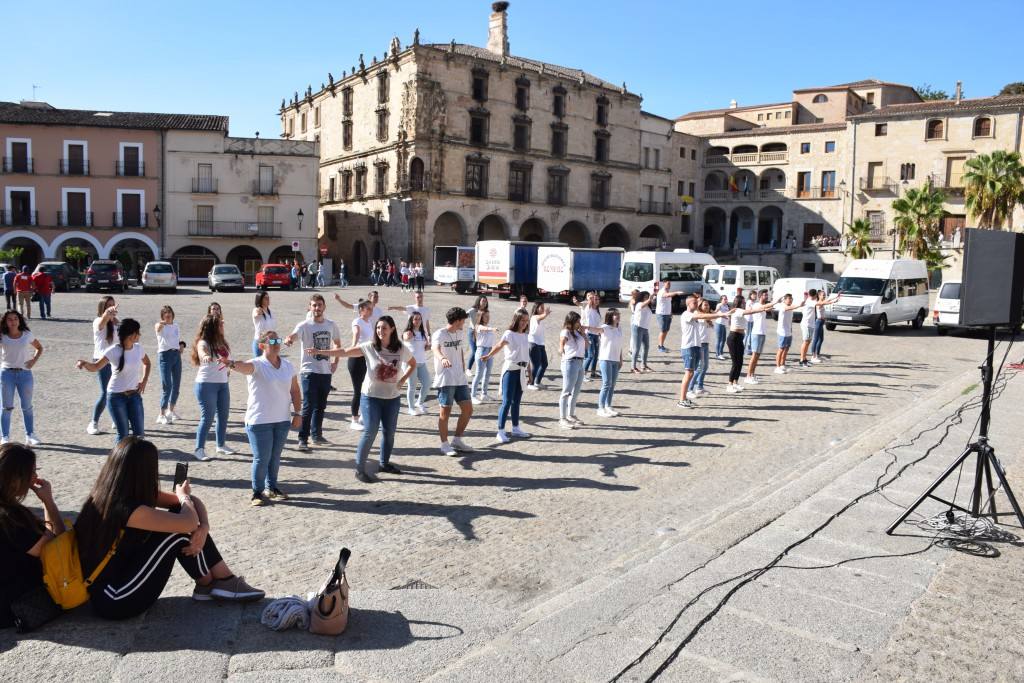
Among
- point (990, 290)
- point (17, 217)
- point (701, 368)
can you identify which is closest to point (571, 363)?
point (701, 368)

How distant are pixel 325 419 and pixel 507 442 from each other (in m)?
2.67

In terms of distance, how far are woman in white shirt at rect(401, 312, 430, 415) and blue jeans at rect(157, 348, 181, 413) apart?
292cm

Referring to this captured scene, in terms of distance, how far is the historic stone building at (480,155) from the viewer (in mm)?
47125

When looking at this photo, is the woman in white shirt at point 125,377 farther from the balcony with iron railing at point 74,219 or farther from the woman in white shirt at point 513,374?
the balcony with iron railing at point 74,219

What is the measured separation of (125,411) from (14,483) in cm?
408

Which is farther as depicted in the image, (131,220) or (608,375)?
(131,220)

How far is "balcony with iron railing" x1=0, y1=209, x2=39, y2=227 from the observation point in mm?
42375

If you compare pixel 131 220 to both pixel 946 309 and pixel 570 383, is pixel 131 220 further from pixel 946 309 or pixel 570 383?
pixel 570 383

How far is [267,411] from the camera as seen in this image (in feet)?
23.3

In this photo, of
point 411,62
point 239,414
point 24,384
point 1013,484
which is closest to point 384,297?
point 411,62

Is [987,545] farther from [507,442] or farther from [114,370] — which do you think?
[114,370]

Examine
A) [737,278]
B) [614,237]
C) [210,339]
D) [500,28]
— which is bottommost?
[210,339]

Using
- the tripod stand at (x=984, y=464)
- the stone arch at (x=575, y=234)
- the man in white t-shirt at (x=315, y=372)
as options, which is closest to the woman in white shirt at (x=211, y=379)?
the man in white t-shirt at (x=315, y=372)

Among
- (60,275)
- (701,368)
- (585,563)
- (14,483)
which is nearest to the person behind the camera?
(14,483)
